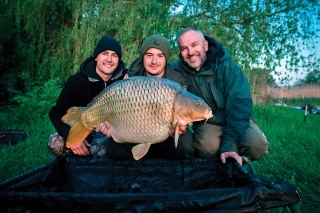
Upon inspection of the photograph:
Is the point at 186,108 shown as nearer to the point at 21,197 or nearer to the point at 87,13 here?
the point at 21,197

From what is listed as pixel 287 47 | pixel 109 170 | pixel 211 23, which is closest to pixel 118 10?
pixel 211 23

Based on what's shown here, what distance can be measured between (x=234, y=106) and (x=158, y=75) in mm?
466

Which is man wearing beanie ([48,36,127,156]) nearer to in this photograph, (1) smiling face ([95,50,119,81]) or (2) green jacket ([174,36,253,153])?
(1) smiling face ([95,50,119,81])

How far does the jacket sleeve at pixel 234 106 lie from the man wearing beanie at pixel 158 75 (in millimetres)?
212

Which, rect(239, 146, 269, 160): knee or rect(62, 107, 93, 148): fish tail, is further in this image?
rect(239, 146, 269, 160): knee

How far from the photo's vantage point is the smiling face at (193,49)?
1.88 m

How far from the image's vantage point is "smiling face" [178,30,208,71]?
1.88 metres

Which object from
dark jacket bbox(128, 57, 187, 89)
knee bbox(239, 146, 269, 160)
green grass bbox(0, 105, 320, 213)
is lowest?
green grass bbox(0, 105, 320, 213)

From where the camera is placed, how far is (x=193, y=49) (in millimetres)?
1884

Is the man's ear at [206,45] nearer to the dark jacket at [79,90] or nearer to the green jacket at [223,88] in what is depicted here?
the green jacket at [223,88]

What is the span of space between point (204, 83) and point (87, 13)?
11.2 feet

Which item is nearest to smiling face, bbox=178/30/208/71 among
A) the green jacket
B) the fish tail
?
the green jacket

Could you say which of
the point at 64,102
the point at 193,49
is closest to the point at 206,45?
the point at 193,49

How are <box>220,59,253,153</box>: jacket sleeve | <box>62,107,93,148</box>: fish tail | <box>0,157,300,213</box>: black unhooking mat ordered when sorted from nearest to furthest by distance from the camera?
<box>0,157,300,213</box>: black unhooking mat
<box>62,107,93,148</box>: fish tail
<box>220,59,253,153</box>: jacket sleeve
